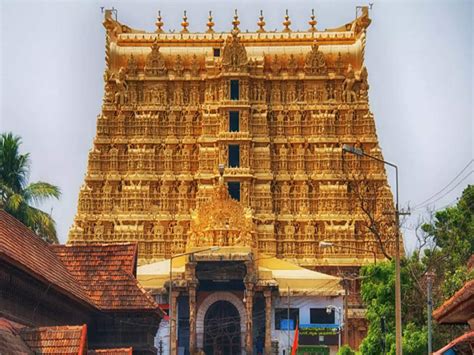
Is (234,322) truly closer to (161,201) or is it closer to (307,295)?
(307,295)

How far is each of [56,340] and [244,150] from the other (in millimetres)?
56225

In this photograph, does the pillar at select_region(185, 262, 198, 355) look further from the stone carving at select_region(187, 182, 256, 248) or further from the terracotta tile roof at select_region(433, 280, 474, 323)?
the terracotta tile roof at select_region(433, 280, 474, 323)

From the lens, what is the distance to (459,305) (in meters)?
23.2

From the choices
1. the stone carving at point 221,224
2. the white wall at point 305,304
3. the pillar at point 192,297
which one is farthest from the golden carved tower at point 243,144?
the pillar at point 192,297

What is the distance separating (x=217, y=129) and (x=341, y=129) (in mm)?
8547

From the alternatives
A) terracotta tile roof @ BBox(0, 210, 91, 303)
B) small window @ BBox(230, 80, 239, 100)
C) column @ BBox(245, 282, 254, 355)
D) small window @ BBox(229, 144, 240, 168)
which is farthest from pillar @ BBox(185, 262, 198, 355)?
terracotta tile roof @ BBox(0, 210, 91, 303)

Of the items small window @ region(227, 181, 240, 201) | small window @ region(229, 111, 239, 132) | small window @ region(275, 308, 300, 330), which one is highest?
small window @ region(229, 111, 239, 132)

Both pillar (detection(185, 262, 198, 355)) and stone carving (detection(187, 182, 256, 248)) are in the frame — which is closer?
pillar (detection(185, 262, 198, 355))

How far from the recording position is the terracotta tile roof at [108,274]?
109ft

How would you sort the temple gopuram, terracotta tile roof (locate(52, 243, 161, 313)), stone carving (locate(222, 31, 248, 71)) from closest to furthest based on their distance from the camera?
terracotta tile roof (locate(52, 243, 161, 313)) < the temple gopuram < stone carving (locate(222, 31, 248, 71))

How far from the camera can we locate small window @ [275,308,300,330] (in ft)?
222

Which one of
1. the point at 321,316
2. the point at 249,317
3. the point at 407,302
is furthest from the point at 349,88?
the point at 407,302

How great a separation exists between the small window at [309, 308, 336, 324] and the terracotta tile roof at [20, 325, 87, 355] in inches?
1846

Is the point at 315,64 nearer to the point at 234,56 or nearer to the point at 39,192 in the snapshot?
the point at 234,56
